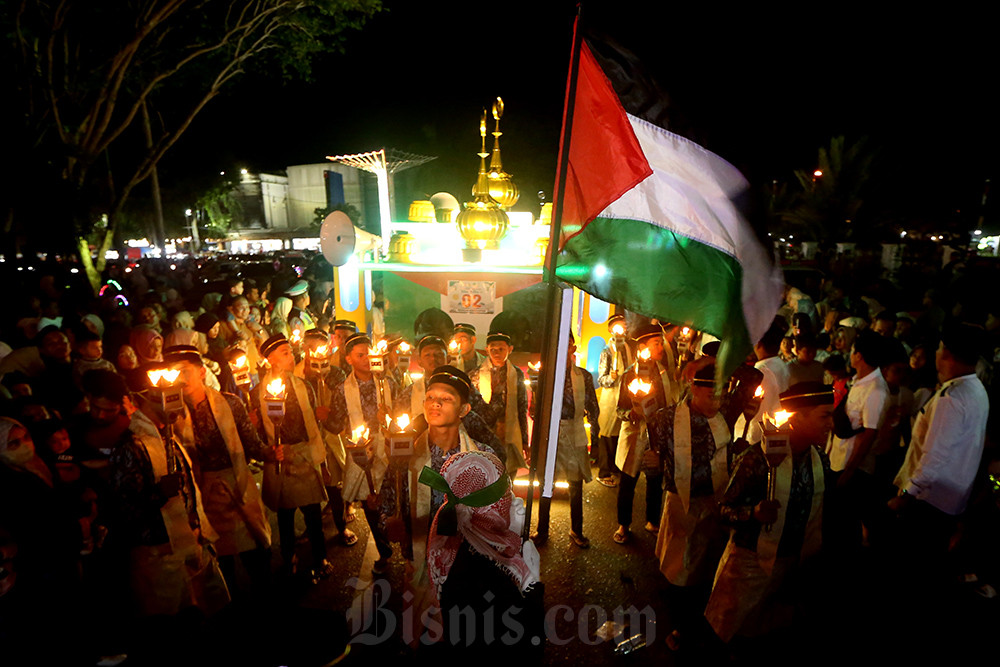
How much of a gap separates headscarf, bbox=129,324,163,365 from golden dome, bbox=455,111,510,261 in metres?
4.62

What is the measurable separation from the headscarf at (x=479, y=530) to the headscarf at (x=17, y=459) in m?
3.22

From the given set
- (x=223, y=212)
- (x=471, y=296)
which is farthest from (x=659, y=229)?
(x=223, y=212)

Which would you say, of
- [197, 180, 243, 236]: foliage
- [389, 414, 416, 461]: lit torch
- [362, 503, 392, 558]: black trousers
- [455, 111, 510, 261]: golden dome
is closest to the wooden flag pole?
[389, 414, 416, 461]: lit torch

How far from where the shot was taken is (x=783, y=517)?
3.70 metres

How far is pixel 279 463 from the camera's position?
16.2 feet

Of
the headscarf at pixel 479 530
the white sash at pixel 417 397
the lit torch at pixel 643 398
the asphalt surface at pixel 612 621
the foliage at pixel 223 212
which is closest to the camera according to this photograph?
the headscarf at pixel 479 530

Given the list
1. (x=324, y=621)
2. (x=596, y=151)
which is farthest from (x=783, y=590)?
(x=324, y=621)

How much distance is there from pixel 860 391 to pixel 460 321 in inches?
264

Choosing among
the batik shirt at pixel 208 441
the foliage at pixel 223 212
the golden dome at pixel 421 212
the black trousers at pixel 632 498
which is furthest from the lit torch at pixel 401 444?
the foliage at pixel 223 212

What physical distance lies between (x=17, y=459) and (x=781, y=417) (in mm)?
Answer: 5478

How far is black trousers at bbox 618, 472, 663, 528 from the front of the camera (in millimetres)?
5695

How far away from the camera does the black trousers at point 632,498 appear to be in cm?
570

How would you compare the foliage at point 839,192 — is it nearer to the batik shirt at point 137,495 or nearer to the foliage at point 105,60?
the foliage at point 105,60

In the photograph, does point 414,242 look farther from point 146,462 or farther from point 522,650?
point 522,650
